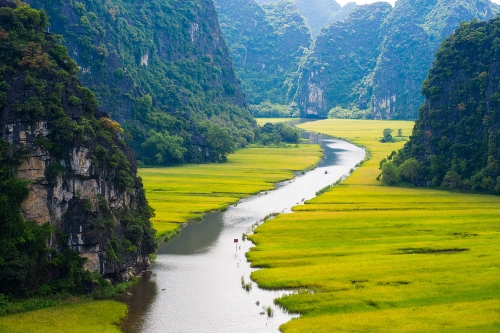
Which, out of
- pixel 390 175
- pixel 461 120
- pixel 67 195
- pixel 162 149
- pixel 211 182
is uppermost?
pixel 461 120

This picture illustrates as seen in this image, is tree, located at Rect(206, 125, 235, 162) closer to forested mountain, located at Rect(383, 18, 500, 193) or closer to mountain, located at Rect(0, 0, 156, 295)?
forested mountain, located at Rect(383, 18, 500, 193)

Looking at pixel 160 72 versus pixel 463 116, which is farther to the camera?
pixel 160 72

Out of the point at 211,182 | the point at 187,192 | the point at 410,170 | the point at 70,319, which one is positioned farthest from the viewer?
the point at 211,182

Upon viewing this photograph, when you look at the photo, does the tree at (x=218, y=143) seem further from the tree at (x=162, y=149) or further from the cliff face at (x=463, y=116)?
the cliff face at (x=463, y=116)

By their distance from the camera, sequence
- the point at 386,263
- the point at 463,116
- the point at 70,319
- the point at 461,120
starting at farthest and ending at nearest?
the point at 463,116 → the point at 461,120 → the point at 386,263 → the point at 70,319

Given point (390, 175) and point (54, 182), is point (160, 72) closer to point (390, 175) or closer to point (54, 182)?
point (390, 175)

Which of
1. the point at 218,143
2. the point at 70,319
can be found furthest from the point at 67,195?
the point at 218,143

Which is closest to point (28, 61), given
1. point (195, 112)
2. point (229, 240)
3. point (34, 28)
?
point (34, 28)
